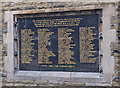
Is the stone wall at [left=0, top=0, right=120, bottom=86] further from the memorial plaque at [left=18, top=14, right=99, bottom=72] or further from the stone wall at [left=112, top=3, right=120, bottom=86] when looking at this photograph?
the memorial plaque at [left=18, top=14, right=99, bottom=72]

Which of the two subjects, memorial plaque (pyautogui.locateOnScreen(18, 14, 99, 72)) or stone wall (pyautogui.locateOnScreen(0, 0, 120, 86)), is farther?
memorial plaque (pyautogui.locateOnScreen(18, 14, 99, 72))

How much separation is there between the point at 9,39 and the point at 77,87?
8.61 ft

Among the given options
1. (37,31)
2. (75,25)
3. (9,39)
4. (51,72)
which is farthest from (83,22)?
(9,39)

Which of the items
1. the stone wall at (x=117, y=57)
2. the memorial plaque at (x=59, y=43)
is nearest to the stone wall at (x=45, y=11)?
the stone wall at (x=117, y=57)

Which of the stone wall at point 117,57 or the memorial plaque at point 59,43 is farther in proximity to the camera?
the memorial plaque at point 59,43

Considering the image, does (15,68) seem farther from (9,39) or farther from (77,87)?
(77,87)

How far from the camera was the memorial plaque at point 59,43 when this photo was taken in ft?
12.5

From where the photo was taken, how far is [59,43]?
395 cm

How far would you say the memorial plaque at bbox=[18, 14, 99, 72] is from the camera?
150 inches

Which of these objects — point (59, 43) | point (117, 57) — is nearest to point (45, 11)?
point (59, 43)

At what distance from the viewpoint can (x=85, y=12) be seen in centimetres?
386

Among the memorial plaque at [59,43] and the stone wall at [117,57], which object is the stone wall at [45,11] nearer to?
the stone wall at [117,57]

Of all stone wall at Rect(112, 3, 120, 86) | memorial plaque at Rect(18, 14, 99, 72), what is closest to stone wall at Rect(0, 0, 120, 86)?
stone wall at Rect(112, 3, 120, 86)

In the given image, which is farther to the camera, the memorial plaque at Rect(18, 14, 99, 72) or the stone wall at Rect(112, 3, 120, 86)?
the memorial plaque at Rect(18, 14, 99, 72)
